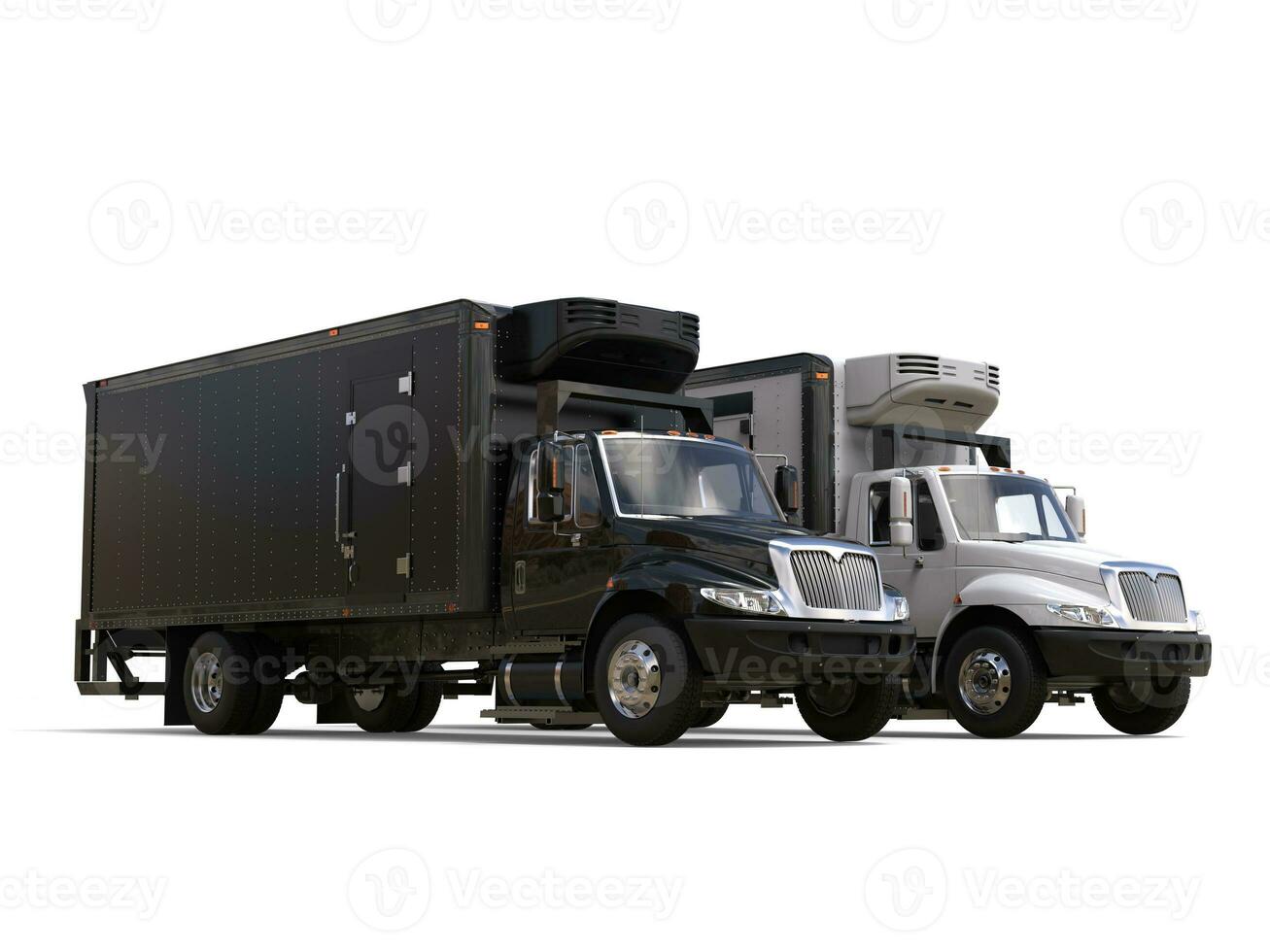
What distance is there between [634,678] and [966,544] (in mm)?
5503

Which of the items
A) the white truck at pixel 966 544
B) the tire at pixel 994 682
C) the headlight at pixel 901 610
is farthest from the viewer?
the white truck at pixel 966 544

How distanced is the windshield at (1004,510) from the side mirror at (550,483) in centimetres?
564

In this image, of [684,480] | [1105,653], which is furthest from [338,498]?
[1105,653]

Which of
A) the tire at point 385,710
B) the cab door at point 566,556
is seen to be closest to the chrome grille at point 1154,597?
the cab door at point 566,556

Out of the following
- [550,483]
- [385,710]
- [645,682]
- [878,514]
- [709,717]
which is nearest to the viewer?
[645,682]

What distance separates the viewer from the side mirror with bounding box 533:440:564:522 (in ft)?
55.5

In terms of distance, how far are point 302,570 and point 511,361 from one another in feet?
13.4

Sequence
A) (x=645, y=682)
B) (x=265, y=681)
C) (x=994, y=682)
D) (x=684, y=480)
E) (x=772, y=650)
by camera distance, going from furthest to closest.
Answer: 1. (x=265, y=681)
2. (x=994, y=682)
3. (x=684, y=480)
4. (x=645, y=682)
5. (x=772, y=650)

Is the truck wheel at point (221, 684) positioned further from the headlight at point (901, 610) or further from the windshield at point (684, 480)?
the headlight at point (901, 610)

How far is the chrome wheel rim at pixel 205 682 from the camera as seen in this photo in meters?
21.5

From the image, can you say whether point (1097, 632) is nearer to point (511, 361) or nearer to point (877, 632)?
point (877, 632)

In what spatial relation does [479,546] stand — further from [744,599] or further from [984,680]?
[984,680]

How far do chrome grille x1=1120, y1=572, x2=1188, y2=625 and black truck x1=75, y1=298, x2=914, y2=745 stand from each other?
353cm

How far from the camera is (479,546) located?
18031 mm
